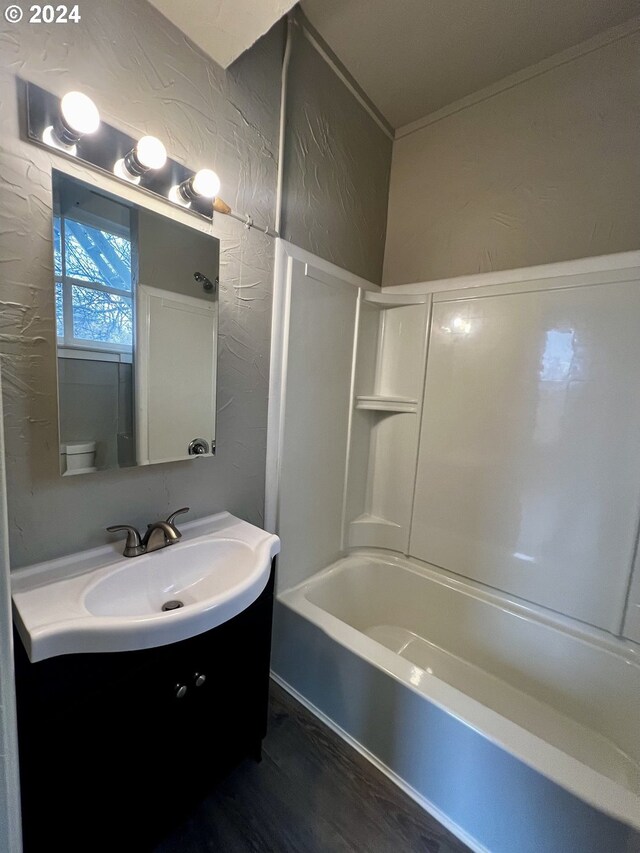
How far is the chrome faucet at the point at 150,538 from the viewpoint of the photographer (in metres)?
1.01

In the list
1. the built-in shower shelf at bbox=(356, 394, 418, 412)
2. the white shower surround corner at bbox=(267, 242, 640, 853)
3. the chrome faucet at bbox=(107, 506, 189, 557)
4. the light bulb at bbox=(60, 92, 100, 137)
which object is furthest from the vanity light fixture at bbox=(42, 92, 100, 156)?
the built-in shower shelf at bbox=(356, 394, 418, 412)

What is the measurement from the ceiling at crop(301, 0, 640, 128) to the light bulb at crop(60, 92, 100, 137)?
106 centimetres

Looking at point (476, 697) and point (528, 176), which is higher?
point (528, 176)

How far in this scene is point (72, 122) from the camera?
0.83 m

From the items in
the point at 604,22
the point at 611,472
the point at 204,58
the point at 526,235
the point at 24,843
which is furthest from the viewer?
the point at 526,235

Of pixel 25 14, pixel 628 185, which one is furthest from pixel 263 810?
pixel 628 185

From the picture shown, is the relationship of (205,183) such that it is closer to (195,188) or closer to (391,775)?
(195,188)

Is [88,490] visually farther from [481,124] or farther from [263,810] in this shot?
[481,124]

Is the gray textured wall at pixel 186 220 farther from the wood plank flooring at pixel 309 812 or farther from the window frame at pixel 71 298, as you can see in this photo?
the wood plank flooring at pixel 309 812

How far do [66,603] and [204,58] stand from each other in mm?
1641

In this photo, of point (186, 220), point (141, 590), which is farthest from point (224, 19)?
point (141, 590)

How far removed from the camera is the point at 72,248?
89 centimetres

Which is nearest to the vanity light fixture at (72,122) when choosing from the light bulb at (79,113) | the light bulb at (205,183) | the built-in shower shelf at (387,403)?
the light bulb at (79,113)

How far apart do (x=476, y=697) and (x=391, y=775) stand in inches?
21.0
